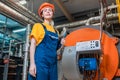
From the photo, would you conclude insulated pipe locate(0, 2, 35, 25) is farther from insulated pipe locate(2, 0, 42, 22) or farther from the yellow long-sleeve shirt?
the yellow long-sleeve shirt

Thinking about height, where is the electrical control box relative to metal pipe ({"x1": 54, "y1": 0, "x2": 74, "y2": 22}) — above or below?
below

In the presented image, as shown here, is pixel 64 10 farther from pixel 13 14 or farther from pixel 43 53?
pixel 43 53

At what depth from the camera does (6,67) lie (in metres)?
3.46

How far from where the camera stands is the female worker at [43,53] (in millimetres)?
1807

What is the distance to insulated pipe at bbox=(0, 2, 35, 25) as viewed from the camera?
314cm

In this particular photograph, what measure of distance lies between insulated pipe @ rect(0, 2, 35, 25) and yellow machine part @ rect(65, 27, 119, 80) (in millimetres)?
1664

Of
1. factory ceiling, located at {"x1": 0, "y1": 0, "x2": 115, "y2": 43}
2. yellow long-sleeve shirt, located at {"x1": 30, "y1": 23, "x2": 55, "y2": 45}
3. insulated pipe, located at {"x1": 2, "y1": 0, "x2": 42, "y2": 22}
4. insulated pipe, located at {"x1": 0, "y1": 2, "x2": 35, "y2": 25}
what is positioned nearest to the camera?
yellow long-sleeve shirt, located at {"x1": 30, "y1": 23, "x2": 55, "y2": 45}

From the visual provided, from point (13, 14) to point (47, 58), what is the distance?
1768mm

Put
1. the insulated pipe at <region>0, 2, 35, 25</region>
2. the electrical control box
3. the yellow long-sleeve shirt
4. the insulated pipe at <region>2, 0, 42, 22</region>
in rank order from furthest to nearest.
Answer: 1. the insulated pipe at <region>2, 0, 42, 22</region>
2. the insulated pipe at <region>0, 2, 35, 25</region>
3. the yellow long-sleeve shirt
4. the electrical control box

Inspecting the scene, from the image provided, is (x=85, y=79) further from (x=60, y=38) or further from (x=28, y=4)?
(x=28, y=4)

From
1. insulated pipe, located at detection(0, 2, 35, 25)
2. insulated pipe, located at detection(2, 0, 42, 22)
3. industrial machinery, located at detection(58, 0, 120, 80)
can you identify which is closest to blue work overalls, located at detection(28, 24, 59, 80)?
industrial machinery, located at detection(58, 0, 120, 80)

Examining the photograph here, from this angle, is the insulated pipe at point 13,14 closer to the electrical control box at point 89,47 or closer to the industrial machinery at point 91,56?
the industrial machinery at point 91,56

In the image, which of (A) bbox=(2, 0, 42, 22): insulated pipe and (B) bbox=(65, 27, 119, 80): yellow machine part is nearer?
(B) bbox=(65, 27, 119, 80): yellow machine part

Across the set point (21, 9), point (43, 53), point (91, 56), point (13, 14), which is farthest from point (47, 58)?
point (21, 9)
